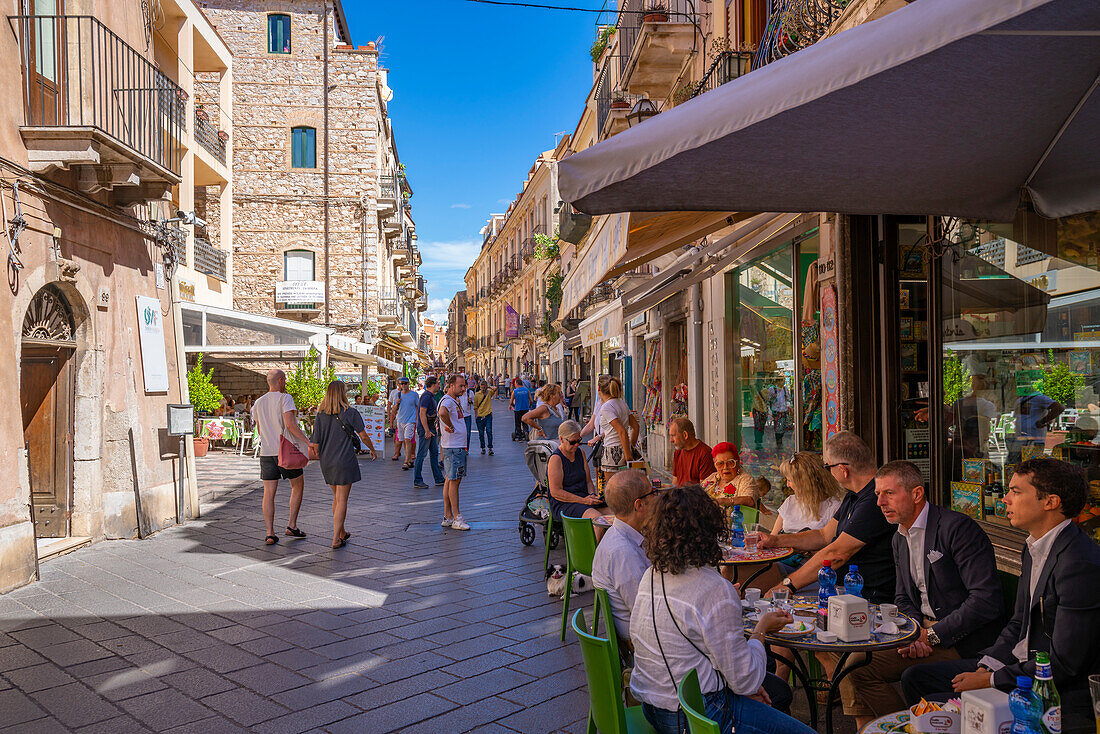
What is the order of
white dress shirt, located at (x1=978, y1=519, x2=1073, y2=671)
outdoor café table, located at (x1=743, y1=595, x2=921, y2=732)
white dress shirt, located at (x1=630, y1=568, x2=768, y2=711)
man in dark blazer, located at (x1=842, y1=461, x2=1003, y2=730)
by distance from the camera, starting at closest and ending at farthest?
white dress shirt, located at (x1=630, y1=568, x2=768, y2=711) < white dress shirt, located at (x1=978, y1=519, x2=1073, y2=671) < outdoor café table, located at (x1=743, y1=595, x2=921, y2=732) < man in dark blazer, located at (x1=842, y1=461, x2=1003, y2=730)

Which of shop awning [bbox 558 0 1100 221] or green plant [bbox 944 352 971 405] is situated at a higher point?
shop awning [bbox 558 0 1100 221]

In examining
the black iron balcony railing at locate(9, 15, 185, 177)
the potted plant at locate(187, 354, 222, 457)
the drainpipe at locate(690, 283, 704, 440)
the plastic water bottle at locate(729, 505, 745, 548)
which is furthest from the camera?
the potted plant at locate(187, 354, 222, 457)

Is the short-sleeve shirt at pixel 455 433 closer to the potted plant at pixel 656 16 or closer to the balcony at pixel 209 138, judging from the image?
the potted plant at pixel 656 16

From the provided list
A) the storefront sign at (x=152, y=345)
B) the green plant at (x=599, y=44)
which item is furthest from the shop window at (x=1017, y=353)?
the green plant at (x=599, y=44)

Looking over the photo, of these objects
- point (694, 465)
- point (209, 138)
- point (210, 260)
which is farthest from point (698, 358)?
point (209, 138)

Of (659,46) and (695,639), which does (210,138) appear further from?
(695,639)

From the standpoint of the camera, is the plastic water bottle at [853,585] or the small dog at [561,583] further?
the small dog at [561,583]

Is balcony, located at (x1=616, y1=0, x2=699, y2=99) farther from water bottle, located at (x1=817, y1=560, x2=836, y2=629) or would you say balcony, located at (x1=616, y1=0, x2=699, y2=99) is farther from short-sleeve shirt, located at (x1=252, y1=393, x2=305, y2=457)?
water bottle, located at (x1=817, y1=560, x2=836, y2=629)

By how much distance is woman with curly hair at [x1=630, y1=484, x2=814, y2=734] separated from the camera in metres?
2.62

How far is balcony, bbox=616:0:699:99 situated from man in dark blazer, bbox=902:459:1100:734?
344 inches

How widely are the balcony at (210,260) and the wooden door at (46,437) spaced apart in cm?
1090

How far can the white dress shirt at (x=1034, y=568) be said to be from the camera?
2809 mm

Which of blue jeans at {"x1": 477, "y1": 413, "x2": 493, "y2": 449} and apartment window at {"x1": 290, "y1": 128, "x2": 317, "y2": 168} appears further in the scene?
apartment window at {"x1": 290, "y1": 128, "x2": 317, "y2": 168}

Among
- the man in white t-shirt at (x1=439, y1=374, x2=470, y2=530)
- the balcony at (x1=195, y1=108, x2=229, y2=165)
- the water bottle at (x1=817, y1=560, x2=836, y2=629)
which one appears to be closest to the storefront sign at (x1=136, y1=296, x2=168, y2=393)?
the man in white t-shirt at (x1=439, y1=374, x2=470, y2=530)
